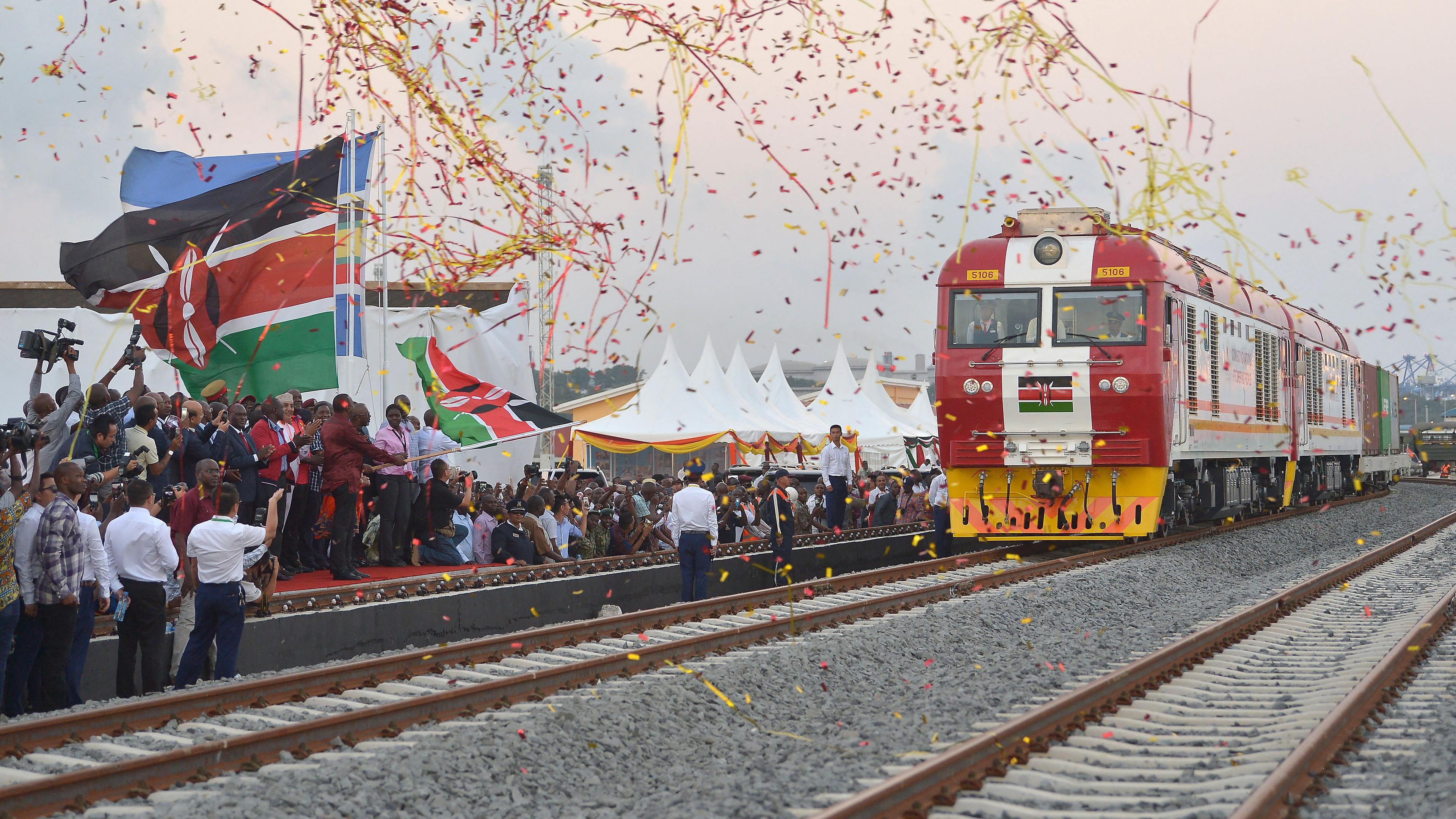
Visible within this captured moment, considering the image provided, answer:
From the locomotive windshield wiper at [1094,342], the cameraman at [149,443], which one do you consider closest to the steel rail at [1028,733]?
the locomotive windshield wiper at [1094,342]

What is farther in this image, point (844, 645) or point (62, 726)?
point (844, 645)

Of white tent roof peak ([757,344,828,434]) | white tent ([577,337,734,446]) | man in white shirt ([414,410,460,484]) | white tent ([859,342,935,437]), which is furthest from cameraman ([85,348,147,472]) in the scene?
white tent ([859,342,935,437])

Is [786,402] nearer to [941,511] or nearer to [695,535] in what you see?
[941,511]

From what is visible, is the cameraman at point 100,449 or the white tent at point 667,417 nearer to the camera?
the cameraman at point 100,449

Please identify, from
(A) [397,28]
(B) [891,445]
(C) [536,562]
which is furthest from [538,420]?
(B) [891,445]

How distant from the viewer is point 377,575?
12.9m

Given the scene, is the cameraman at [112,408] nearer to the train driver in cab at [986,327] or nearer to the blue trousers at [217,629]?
the blue trousers at [217,629]

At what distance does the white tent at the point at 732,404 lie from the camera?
2780 cm

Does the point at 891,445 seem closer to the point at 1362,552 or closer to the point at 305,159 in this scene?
the point at 1362,552

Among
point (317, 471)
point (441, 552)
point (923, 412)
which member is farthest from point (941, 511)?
point (923, 412)

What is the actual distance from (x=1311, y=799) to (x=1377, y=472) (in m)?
31.8

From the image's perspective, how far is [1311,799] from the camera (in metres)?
5.48

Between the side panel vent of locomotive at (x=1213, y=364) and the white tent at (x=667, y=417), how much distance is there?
11579 mm

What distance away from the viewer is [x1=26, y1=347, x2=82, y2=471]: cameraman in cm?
868
